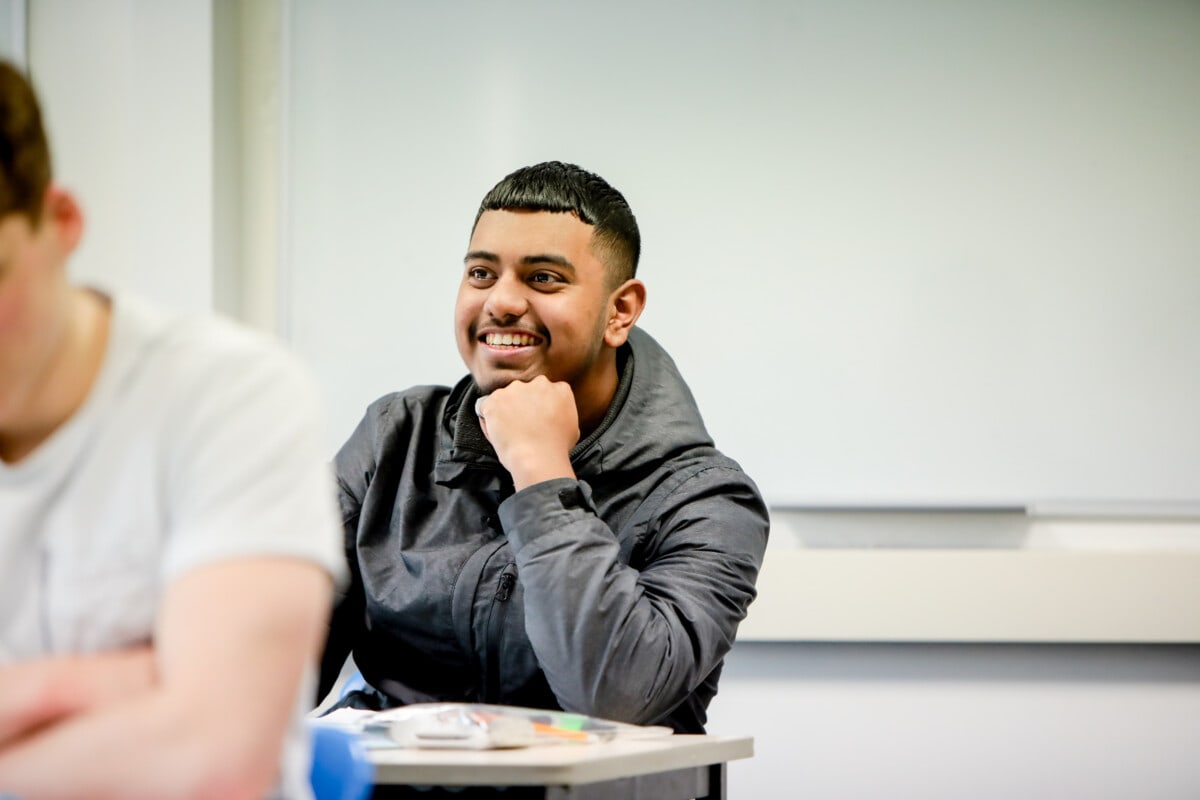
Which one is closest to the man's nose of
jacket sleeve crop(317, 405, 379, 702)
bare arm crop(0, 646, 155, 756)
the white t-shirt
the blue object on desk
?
jacket sleeve crop(317, 405, 379, 702)

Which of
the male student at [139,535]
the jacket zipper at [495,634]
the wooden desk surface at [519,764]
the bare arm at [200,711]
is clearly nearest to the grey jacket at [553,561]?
the jacket zipper at [495,634]

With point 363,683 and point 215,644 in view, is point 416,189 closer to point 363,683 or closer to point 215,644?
point 363,683

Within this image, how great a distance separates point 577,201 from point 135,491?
1359 millimetres

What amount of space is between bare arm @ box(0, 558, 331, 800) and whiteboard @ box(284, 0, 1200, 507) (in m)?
2.49

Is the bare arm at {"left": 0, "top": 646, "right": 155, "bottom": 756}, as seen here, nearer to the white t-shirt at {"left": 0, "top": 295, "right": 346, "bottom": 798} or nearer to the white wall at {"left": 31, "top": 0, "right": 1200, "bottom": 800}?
the white t-shirt at {"left": 0, "top": 295, "right": 346, "bottom": 798}

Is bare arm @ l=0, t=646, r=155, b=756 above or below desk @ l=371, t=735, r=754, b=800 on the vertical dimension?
above

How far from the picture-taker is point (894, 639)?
10.6ft

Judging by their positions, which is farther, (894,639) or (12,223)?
(894,639)

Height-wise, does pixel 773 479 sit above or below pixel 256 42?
below

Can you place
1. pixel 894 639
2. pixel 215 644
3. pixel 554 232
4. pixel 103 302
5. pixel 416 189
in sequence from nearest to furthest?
pixel 215 644 < pixel 103 302 < pixel 554 232 < pixel 894 639 < pixel 416 189

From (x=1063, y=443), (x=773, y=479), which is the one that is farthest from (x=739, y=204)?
(x=1063, y=443)

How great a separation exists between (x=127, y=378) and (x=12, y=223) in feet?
0.50

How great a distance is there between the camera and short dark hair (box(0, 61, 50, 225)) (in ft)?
3.03

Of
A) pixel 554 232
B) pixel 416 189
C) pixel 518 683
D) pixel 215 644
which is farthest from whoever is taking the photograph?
pixel 416 189
